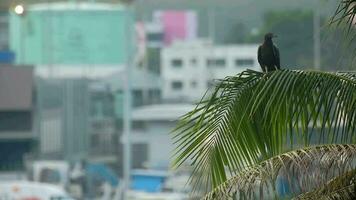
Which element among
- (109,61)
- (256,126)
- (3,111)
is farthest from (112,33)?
(256,126)

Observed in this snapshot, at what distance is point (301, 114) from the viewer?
3783mm

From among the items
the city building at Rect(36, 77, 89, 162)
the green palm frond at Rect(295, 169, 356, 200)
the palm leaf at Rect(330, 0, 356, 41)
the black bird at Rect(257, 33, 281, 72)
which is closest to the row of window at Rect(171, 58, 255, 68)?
the city building at Rect(36, 77, 89, 162)

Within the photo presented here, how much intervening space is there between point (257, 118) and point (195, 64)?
60.5 feet

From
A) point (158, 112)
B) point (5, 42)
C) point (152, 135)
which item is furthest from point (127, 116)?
point (5, 42)

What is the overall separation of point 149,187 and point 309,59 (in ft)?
13.3

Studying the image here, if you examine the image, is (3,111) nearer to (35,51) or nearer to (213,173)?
(35,51)

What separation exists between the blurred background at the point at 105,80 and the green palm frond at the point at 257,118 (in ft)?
54.4

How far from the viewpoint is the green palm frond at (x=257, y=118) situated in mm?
3707

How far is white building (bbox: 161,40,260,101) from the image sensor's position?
21.8 m

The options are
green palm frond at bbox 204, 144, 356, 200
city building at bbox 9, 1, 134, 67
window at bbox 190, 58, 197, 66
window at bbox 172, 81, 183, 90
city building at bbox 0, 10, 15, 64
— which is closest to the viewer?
green palm frond at bbox 204, 144, 356, 200

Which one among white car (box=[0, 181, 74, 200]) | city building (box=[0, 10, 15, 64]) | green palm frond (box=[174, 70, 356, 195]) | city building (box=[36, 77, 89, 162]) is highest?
green palm frond (box=[174, 70, 356, 195])

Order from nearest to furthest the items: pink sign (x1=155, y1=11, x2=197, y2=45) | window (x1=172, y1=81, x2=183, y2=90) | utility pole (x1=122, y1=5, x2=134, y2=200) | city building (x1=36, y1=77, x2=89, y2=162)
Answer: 1. utility pole (x1=122, y1=5, x2=134, y2=200)
2. city building (x1=36, y1=77, x2=89, y2=162)
3. window (x1=172, y1=81, x2=183, y2=90)
4. pink sign (x1=155, y1=11, x2=197, y2=45)

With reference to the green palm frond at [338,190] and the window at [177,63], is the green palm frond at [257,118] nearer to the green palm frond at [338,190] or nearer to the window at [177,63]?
the green palm frond at [338,190]

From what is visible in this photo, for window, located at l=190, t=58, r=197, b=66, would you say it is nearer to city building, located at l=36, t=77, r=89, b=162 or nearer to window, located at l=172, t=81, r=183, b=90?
window, located at l=172, t=81, r=183, b=90
